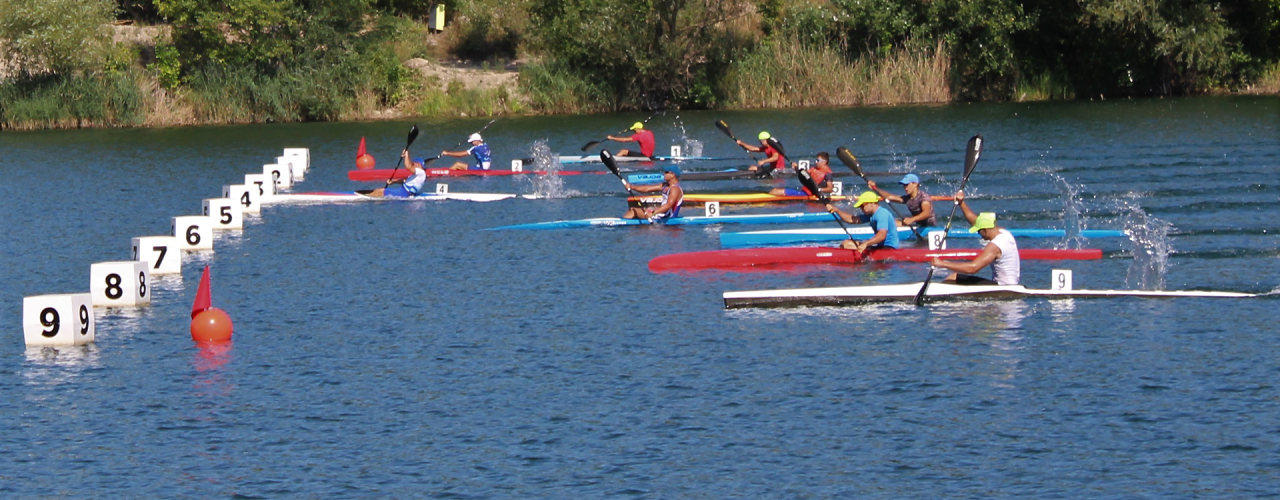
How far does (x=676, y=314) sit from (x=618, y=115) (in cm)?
3521

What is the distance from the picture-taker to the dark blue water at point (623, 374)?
11.7 metres

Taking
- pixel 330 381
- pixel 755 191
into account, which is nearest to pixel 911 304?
pixel 330 381

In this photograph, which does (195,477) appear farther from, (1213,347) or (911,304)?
(1213,347)

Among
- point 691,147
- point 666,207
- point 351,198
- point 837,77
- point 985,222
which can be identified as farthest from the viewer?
point 837,77

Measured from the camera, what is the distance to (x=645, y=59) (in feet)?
173

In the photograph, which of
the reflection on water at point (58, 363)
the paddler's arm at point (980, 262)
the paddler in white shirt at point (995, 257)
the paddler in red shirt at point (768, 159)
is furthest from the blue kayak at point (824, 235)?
the reflection on water at point (58, 363)

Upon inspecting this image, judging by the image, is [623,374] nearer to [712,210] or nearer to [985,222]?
[985,222]

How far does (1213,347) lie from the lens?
1498cm

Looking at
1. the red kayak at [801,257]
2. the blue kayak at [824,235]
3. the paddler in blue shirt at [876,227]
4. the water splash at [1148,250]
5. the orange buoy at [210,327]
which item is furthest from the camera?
the blue kayak at [824,235]

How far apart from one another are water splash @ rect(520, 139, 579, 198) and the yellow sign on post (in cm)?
2420

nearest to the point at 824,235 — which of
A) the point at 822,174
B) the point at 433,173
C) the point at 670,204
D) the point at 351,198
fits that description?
the point at 670,204

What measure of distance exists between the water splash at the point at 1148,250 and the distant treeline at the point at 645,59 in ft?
91.3

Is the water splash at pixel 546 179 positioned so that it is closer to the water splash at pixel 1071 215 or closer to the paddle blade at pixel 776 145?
the paddle blade at pixel 776 145

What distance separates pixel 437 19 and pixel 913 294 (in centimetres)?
4404
